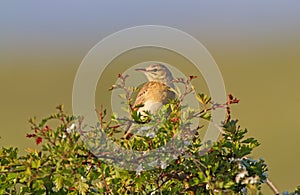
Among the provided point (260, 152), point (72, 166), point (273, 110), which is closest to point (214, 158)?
point (72, 166)

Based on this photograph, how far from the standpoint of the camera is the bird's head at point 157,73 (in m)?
5.66

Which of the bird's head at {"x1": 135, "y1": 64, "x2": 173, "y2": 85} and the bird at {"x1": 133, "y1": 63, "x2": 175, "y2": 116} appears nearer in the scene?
the bird at {"x1": 133, "y1": 63, "x2": 175, "y2": 116}

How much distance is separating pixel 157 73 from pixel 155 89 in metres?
0.25

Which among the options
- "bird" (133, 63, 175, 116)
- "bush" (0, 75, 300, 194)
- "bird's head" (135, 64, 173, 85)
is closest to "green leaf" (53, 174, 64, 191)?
"bush" (0, 75, 300, 194)

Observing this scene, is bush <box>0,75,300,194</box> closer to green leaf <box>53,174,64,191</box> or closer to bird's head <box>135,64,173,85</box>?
green leaf <box>53,174,64,191</box>

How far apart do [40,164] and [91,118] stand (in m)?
0.44

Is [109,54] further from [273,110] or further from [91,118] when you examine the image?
[273,110]

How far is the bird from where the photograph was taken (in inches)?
211

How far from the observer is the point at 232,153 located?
352 centimetres

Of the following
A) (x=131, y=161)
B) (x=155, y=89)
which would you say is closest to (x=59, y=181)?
(x=131, y=161)

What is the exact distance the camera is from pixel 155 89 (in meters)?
5.63

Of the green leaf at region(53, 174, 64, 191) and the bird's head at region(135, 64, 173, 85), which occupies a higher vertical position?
the bird's head at region(135, 64, 173, 85)

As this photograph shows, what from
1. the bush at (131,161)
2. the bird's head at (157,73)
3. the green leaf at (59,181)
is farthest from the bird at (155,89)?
the green leaf at (59,181)

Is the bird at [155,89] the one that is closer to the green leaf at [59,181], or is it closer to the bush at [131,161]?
the bush at [131,161]
